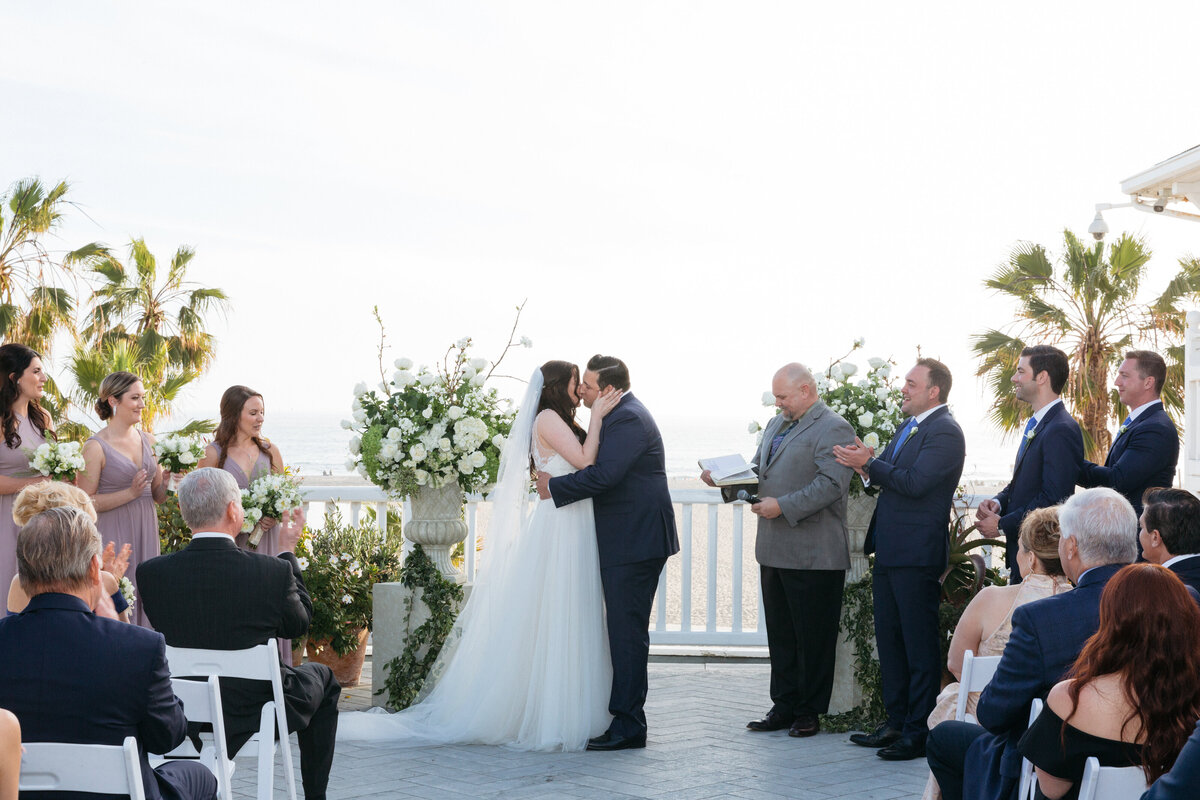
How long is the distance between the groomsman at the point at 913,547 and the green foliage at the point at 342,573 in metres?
3.21

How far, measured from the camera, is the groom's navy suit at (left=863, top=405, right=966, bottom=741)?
5633 millimetres

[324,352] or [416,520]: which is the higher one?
[324,352]

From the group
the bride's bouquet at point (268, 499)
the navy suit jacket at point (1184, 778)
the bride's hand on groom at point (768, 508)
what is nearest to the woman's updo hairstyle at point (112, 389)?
the bride's bouquet at point (268, 499)

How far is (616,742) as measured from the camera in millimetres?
5781

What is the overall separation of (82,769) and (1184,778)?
2.36 m

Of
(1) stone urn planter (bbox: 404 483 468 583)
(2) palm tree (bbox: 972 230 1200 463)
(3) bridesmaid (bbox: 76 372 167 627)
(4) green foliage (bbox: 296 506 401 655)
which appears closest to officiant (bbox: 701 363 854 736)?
(1) stone urn planter (bbox: 404 483 468 583)

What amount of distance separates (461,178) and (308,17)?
17.0m

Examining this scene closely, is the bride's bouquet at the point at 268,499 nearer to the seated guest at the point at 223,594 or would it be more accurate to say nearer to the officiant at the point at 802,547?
the seated guest at the point at 223,594

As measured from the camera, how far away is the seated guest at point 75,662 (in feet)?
9.39

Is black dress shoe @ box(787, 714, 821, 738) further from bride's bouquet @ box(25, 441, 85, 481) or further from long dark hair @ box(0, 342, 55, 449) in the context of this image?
long dark hair @ box(0, 342, 55, 449)

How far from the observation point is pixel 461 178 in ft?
93.8

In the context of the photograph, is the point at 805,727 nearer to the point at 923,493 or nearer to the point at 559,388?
the point at 923,493

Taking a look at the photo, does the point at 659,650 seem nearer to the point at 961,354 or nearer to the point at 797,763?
the point at 797,763

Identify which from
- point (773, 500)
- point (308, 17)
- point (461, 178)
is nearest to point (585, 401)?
point (773, 500)
